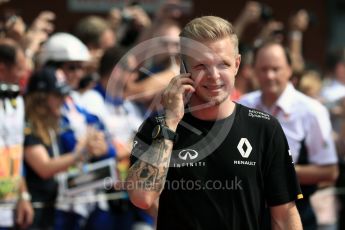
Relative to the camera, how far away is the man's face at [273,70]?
6.76 meters

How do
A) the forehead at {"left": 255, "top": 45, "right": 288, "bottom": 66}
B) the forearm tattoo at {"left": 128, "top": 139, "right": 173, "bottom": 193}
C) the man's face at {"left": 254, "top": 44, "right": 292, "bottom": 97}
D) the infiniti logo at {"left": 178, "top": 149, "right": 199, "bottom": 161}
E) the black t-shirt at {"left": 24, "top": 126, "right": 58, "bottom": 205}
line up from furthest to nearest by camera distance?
the black t-shirt at {"left": 24, "top": 126, "right": 58, "bottom": 205}
the forehead at {"left": 255, "top": 45, "right": 288, "bottom": 66}
the man's face at {"left": 254, "top": 44, "right": 292, "bottom": 97}
the infiniti logo at {"left": 178, "top": 149, "right": 199, "bottom": 161}
the forearm tattoo at {"left": 128, "top": 139, "right": 173, "bottom": 193}

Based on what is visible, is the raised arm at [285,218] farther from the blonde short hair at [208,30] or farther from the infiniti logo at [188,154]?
the blonde short hair at [208,30]

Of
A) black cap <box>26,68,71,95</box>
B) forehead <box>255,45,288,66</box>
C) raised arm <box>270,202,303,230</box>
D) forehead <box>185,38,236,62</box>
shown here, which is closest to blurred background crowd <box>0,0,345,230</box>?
black cap <box>26,68,71,95</box>

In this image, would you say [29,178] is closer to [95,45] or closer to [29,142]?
Answer: [29,142]

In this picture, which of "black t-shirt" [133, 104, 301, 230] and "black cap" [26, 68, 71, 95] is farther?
"black cap" [26, 68, 71, 95]

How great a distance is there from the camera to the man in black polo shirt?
400cm

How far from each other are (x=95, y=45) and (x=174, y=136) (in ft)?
15.8

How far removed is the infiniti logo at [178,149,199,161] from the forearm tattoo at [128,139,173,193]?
10 cm

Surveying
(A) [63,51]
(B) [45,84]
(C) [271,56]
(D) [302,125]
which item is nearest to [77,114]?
(B) [45,84]

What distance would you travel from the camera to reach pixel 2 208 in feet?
22.6

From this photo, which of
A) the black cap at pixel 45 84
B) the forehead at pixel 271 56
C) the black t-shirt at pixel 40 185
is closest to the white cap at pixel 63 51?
the black cap at pixel 45 84

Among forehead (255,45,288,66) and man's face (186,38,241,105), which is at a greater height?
man's face (186,38,241,105)

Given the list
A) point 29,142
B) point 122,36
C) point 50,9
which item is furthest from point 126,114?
point 50,9

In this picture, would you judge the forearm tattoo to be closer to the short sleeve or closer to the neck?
the neck
